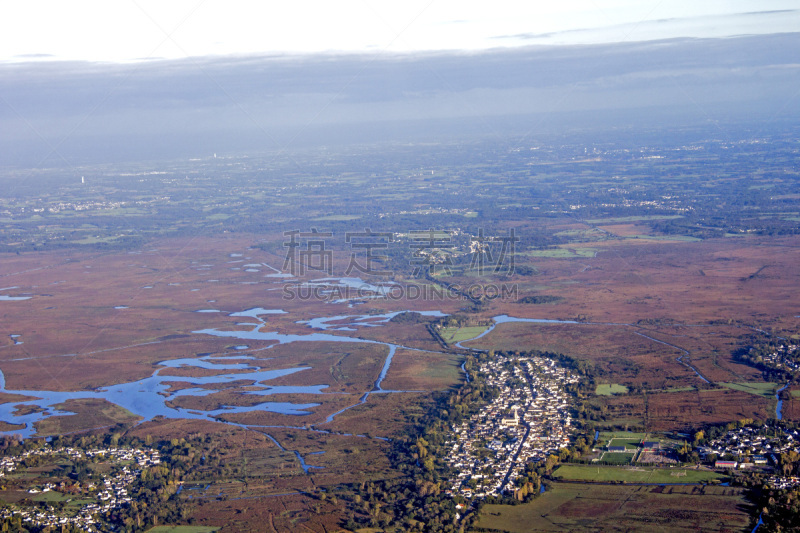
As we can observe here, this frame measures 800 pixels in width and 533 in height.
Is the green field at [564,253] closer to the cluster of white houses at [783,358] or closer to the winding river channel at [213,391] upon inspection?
the winding river channel at [213,391]

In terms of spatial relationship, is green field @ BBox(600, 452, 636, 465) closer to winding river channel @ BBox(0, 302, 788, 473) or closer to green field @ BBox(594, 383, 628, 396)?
green field @ BBox(594, 383, 628, 396)

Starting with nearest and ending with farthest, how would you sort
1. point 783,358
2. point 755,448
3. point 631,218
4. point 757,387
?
point 755,448
point 757,387
point 783,358
point 631,218

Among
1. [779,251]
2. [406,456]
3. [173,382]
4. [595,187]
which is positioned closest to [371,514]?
[406,456]

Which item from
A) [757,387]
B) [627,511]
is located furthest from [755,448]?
[757,387]

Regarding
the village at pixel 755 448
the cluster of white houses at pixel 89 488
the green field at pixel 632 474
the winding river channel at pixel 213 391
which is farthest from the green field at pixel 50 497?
the village at pixel 755 448

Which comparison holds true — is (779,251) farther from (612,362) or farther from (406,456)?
(406,456)

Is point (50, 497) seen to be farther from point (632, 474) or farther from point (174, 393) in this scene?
point (632, 474)

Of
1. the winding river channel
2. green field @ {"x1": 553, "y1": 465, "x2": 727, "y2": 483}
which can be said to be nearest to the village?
green field @ {"x1": 553, "y1": 465, "x2": 727, "y2": 483}
